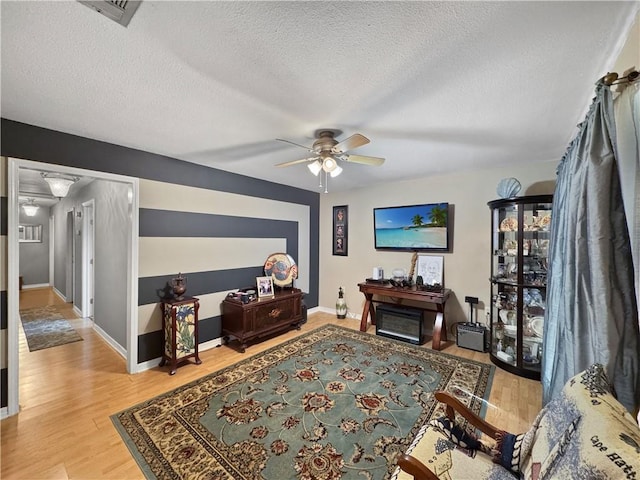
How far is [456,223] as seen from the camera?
148 inches

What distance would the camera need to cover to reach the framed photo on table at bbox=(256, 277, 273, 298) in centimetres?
381

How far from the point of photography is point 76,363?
3.00m

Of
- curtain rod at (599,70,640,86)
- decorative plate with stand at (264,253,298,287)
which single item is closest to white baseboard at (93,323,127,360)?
decorative plate with stand at (264,253,298,287)

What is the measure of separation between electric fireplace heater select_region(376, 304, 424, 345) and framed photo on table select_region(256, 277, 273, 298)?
166 centimetres

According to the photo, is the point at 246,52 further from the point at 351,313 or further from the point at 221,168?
the point at 351,313

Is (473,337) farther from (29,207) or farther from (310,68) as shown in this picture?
(29,207)

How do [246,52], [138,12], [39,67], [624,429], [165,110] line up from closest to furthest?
[624,429] → [138,12] → [246,52] → [39,67] → [165,110]

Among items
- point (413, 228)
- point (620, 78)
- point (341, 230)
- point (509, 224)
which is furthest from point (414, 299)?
point (620, 78)

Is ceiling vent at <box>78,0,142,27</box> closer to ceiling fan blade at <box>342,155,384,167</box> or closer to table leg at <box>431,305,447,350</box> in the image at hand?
ceiling fan blade at <box>342,155,384,167</box>

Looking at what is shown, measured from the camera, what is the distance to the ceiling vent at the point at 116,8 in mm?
1050

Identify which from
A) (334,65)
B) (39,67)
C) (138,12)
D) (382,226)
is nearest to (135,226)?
(39,67)

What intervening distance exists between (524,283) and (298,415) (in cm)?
266

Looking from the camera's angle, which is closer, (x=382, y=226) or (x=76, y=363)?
(x=76, y=363)

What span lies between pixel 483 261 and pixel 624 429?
3.02 m
